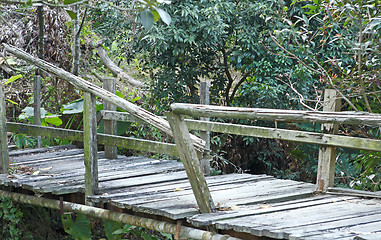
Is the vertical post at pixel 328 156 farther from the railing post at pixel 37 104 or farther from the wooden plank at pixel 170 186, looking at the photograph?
the railing post at pixel 37 104

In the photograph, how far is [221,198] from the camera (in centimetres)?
432

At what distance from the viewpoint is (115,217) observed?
4.42 metres

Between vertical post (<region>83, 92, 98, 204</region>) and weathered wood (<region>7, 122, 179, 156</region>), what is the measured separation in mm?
308

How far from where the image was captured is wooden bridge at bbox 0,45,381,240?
333 centimetres

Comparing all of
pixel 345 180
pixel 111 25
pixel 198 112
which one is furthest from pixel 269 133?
pixel 111 25

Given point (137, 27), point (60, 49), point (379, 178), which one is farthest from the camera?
point (60, 49)

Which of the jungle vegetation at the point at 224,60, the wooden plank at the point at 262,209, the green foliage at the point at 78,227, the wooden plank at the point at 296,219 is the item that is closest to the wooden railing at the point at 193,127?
the wooden plank at the point at 262,209

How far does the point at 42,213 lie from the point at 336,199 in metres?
3.81

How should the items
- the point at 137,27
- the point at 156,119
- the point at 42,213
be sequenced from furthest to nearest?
the point at 137,27, the point at 42,213, the point at 156,119

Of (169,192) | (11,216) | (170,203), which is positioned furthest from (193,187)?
(11,216)

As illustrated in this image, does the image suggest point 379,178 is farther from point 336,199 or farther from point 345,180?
point 345,180

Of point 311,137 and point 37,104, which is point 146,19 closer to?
point 311,137

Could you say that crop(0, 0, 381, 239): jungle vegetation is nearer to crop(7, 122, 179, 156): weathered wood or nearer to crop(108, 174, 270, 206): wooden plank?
crop(7, 122, 179, 156): weathered wood

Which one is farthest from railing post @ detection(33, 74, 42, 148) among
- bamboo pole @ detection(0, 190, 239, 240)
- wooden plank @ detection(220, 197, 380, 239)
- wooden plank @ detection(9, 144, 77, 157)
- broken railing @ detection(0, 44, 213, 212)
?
wooden plank @ detection(220, 197, 380, 239)
